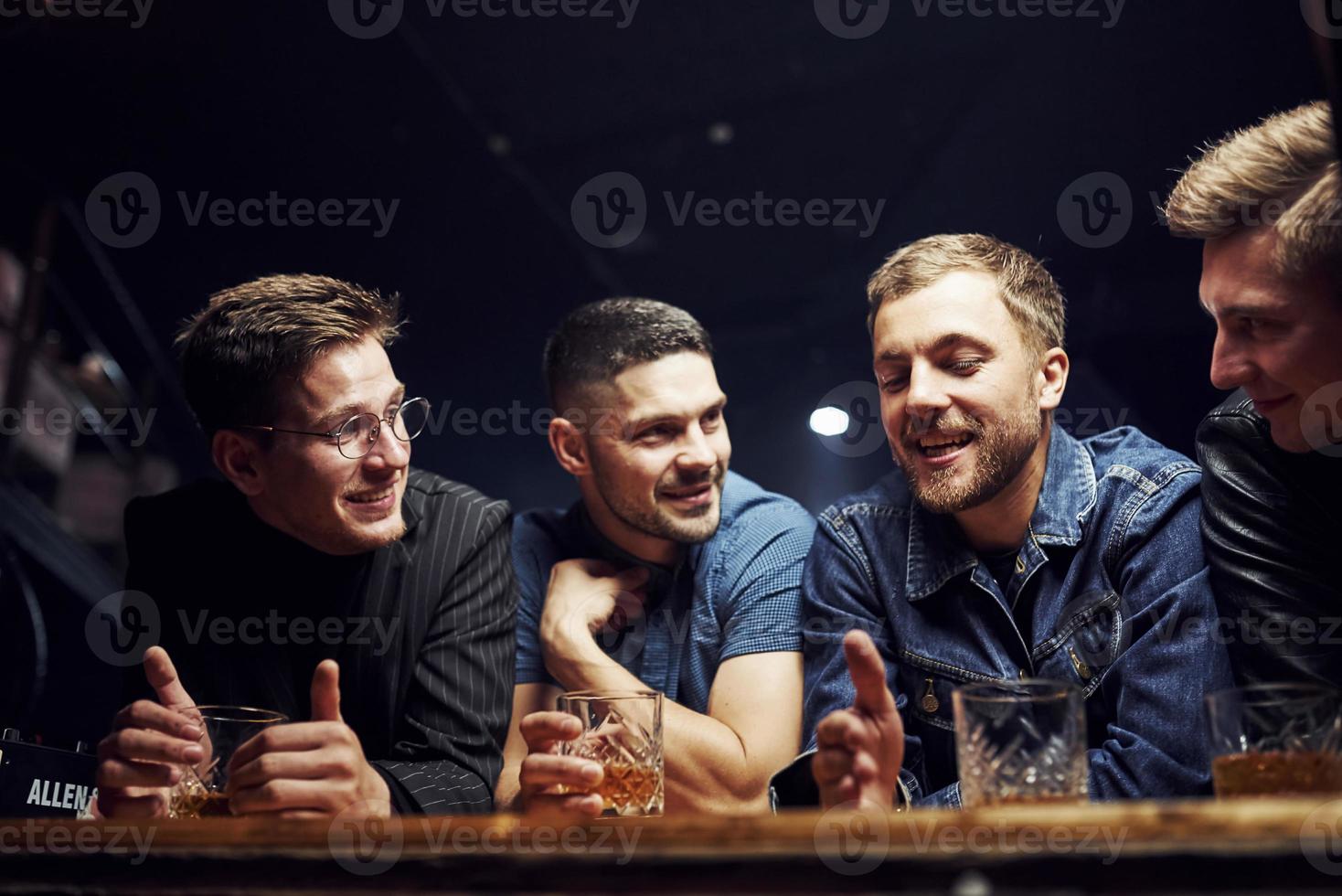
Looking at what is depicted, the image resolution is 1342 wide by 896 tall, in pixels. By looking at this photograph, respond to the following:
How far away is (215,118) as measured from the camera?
3830 millimetres

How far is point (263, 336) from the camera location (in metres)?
2.28

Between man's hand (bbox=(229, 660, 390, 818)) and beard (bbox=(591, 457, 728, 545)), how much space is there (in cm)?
113

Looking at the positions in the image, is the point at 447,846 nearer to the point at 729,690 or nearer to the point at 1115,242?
the point at 729,690

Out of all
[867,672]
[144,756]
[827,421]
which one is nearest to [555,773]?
[867,672]

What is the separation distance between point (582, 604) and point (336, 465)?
0.59 metres

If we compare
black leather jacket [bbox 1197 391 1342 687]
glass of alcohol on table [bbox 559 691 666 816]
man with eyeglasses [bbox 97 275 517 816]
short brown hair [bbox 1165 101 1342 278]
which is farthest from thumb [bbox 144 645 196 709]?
short brown hair [bbox 1165 101 1342 278]

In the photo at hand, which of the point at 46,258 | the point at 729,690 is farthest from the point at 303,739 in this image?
the point at 46,258

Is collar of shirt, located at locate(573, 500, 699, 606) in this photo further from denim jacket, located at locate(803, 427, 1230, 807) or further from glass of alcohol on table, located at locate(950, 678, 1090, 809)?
glass of alcohol on table, located at locate(950, 678, 1090, 809)

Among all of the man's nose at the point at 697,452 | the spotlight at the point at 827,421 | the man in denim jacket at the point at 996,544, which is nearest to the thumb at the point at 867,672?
the man in denim jacket at the point at 996,544

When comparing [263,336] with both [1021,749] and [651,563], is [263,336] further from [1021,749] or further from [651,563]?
[1021,749]

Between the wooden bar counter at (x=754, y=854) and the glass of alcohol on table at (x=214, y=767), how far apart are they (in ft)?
1.55

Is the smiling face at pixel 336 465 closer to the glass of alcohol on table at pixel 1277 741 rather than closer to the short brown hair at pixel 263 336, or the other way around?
the short brown hair at pixel 263 336

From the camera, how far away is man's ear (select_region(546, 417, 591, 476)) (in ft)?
8.91

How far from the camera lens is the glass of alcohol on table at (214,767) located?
1.43 metres
